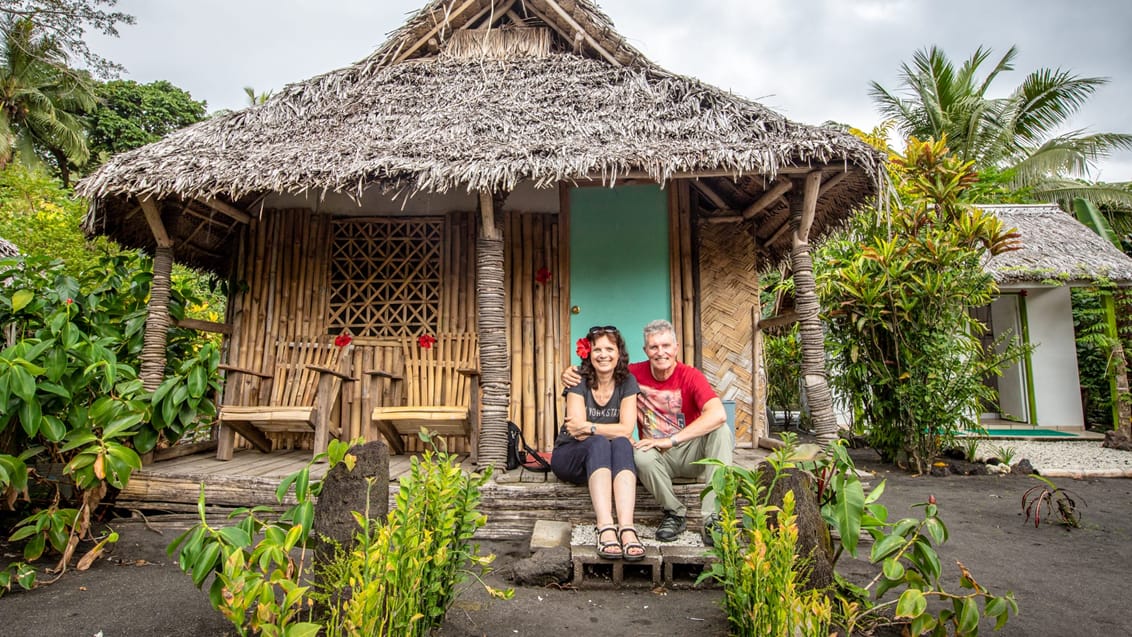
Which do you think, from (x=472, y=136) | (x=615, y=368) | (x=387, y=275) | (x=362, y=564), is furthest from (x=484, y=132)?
(x=362, y=564)

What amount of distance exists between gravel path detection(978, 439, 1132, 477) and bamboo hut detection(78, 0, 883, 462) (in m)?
3.32

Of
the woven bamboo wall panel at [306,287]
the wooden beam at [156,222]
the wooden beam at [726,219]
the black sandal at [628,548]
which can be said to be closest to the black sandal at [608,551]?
the black sandal at [628,548]

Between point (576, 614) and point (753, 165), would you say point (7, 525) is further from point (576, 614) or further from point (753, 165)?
point (753, 165)

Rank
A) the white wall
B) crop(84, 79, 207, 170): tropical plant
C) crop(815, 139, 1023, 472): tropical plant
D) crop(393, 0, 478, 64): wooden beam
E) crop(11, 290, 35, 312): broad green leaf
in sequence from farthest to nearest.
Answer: crop(84, 79, 207, 170): tropical plant
the white wall
crop(815, 139, 1023, 472): tropical plant
crop(393, 0, 478, 64): wooden beam
crop(11, 290, 35, 312): broad green leaf

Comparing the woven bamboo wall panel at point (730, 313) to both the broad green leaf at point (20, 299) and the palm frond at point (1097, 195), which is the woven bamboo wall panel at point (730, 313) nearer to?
the broad green leaf at point (20, 299)

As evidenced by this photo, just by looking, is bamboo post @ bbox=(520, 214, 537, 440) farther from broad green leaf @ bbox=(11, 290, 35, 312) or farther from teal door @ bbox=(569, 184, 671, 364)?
broad green leaf @ bbox=(11, 290, 35, 312)

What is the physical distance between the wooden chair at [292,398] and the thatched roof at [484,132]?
136 centimetres

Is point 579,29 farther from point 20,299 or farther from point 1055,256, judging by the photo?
point 1055,256

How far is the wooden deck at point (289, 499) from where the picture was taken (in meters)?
3.44

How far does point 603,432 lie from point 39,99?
1829 centimetres

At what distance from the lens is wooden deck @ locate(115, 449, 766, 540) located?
3.44 m

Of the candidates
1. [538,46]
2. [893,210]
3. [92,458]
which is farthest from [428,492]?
[893,210]

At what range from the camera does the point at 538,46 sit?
17.7ft

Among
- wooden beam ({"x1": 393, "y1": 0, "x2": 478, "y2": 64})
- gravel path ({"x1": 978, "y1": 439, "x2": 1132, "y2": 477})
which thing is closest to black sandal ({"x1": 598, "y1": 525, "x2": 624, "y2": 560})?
wooden beam ({"x1": 393, "y1": 0, "x2": 478, "y2": 64})
